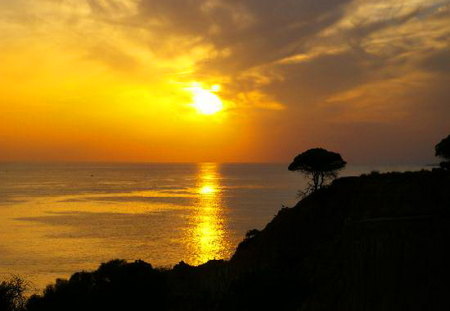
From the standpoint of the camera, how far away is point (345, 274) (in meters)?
32.0

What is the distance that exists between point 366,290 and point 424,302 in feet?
11.7

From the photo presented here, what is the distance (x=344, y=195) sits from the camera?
4525 cm

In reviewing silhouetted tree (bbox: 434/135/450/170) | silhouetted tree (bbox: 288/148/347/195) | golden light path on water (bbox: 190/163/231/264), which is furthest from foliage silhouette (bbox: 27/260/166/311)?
golden light path on water (bbox: 190/163/231/264)

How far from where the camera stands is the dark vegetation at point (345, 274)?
2941 centimetres

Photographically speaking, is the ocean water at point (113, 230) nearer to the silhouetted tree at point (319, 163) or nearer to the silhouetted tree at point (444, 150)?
the silhouetted tree at point (319, 163)

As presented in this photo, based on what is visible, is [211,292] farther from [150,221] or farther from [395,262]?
[150,221]

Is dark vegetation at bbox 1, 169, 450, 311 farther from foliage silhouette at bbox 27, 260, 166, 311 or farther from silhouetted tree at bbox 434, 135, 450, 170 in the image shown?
silhouetted tree at bbox 434, 135, 450, 170

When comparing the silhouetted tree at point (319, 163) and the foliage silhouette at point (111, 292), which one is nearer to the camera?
the foliage silhouette at point (111, 292)

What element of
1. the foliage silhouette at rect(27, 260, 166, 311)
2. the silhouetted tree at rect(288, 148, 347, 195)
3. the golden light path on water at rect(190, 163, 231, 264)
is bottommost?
the golden light path on water at rect(190, 163, 231, 264)

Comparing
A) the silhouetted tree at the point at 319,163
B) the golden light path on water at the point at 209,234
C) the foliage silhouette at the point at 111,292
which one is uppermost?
the silhouetted tree at the point at 319,163

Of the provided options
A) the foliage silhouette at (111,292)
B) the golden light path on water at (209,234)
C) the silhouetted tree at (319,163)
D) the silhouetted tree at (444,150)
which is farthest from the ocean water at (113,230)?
the silhouetted tree at (444,150)

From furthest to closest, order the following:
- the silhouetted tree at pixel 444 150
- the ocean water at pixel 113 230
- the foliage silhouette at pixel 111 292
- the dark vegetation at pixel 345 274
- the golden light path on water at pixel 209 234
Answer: the golden light path on water at pixel 209 234 < the ocean water at pixel 113 230 < the silhouetted tree at pixel 444 150 < the foliage silhouette at pixel 111 292 < the dark vegetation at pixel 345 274

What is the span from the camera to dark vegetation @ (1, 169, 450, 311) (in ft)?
96.5

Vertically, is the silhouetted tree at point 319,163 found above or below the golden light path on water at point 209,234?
above
